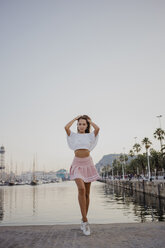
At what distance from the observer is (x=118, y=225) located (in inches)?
199

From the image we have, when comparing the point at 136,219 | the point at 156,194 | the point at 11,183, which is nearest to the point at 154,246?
the point at 136,219

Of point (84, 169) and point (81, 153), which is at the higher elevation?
point (81, 153)

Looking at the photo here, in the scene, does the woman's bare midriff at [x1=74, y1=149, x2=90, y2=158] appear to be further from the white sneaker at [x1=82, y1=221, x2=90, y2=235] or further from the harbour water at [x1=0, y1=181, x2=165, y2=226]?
the harbour water at [x1=0, y1=181, x2=165, y2=226]

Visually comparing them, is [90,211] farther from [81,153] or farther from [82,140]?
[82,140]

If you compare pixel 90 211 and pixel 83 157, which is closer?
pixel 83 157

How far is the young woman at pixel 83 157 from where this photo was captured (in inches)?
192

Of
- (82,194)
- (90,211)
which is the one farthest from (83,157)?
(90,211)

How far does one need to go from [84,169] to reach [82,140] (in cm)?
62

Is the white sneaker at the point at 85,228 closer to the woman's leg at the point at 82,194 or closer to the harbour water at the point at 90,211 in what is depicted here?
the woman's leg at the point at 82,194

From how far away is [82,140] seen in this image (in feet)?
16.8

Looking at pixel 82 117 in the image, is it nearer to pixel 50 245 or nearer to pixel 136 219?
pixel 50 245

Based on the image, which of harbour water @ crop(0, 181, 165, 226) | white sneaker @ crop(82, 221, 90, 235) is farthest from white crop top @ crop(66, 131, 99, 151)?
harbour water @ crop(0, 181, 165, 226)

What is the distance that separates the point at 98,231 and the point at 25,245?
1.51 metres

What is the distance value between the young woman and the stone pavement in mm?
573
